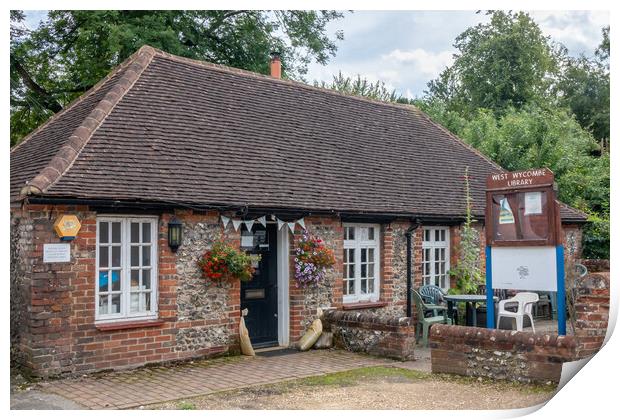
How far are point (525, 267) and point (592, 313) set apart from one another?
4.34 feet

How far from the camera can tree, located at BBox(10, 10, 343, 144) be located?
66.2 ft

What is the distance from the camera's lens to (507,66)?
36781mm

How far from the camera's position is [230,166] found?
12.7m

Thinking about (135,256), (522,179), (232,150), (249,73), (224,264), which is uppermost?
(249,73)

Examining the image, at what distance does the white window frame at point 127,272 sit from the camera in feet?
34.5

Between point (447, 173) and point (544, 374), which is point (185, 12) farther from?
point (544, 374)

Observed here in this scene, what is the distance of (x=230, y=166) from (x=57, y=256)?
3890 millimetres

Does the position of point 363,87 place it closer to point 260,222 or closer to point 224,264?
point 260,222

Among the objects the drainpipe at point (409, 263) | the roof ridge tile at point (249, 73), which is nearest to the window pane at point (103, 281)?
the roof ridge tile at point (249, 73)

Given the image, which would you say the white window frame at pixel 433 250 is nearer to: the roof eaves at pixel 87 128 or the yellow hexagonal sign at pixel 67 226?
the roof eaves at pixel 87 128

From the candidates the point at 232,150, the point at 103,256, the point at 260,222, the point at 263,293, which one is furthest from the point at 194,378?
the point at 232,150

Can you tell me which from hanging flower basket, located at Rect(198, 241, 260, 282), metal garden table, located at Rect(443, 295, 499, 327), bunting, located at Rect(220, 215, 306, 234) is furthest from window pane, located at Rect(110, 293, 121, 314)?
metal garden table, located at Rect(443, 295, 499, 327)

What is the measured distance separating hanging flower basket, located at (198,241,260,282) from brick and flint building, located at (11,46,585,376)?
0.54 ft

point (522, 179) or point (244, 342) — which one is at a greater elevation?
point (522, 179)
